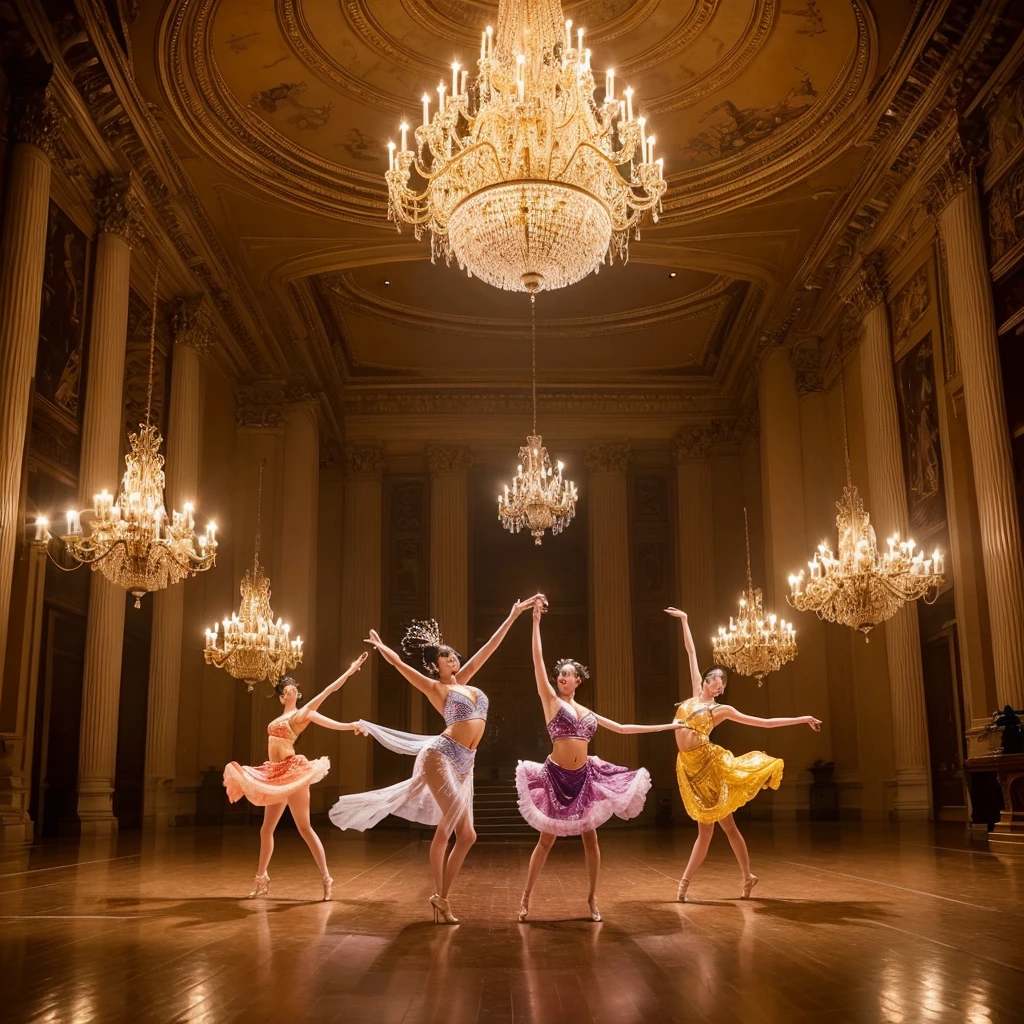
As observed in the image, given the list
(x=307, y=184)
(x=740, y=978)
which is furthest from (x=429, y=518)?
(x=740, y=978)

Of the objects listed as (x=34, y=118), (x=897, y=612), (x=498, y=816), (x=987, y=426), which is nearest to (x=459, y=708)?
(x=987, y=426)

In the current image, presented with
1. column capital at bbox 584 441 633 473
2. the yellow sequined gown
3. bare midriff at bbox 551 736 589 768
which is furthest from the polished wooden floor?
column capital at bbox 584 441 633 473

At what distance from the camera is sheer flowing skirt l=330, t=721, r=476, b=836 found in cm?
597

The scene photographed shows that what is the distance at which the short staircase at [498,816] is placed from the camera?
15.9m

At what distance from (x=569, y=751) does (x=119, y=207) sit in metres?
9.63

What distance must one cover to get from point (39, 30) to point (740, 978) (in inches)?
408

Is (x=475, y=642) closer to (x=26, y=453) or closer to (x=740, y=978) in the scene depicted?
(x=26, y=453)

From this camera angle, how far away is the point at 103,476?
11.9 metres

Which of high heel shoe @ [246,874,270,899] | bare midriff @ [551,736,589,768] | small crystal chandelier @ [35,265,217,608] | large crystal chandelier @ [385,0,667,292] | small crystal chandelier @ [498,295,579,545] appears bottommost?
high heel shoe @ [246,874,270,899]

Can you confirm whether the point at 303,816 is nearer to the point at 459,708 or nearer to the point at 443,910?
the point at 443,910

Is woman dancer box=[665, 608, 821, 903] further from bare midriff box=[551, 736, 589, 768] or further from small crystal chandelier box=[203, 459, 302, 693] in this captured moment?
small crystal chandelier box=[203, 459, 302, 693]

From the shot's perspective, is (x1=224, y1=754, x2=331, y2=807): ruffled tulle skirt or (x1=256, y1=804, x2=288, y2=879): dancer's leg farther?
(x1=224, y1=754, x2=331, y2=807): ruffled tulle skirt

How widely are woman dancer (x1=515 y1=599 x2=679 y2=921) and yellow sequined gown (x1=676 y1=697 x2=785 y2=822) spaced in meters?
0.83

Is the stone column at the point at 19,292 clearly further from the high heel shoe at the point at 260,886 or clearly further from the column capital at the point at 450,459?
the column capital at the point at 450,459
